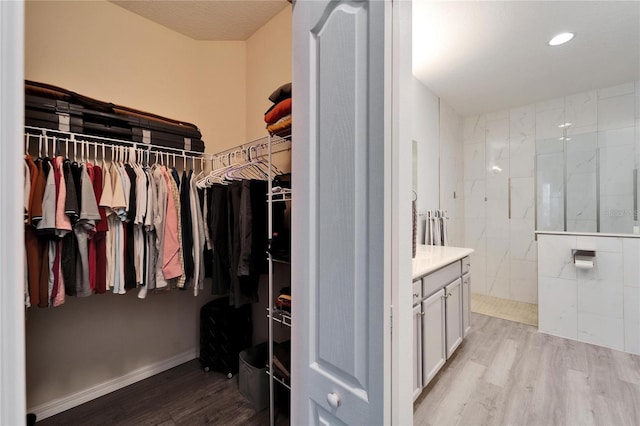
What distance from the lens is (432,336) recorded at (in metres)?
1.85

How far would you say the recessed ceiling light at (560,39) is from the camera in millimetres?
2213

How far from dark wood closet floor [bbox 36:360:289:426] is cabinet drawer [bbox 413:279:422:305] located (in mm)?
1079

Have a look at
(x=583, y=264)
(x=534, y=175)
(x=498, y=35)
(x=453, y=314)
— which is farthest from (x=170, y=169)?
(x=534, y=175)

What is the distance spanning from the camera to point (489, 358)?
7.68ft

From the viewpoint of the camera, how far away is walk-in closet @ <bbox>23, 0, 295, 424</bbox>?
5.46 feet

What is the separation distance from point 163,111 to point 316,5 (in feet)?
6.31

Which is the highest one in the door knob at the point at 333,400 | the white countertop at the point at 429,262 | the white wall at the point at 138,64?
the white wall at the point at 138,64

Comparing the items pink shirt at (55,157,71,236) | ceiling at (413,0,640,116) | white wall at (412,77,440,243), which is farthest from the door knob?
white wall at (412,77,440,243)

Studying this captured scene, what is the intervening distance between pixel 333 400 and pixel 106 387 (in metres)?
2.14

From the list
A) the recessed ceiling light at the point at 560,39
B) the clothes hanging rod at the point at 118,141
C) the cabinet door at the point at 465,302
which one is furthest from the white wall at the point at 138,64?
the recessed ceiling light at the point at 560,39

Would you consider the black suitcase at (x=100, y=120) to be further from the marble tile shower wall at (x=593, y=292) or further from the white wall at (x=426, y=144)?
the marble tile shower wall at (x=593, y=292)

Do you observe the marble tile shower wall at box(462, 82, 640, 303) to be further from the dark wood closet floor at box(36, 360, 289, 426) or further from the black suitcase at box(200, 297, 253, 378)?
the dark wood closet floor at box(36, 360, 289, 426)

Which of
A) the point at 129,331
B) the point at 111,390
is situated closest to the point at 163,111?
the point at 129,331
